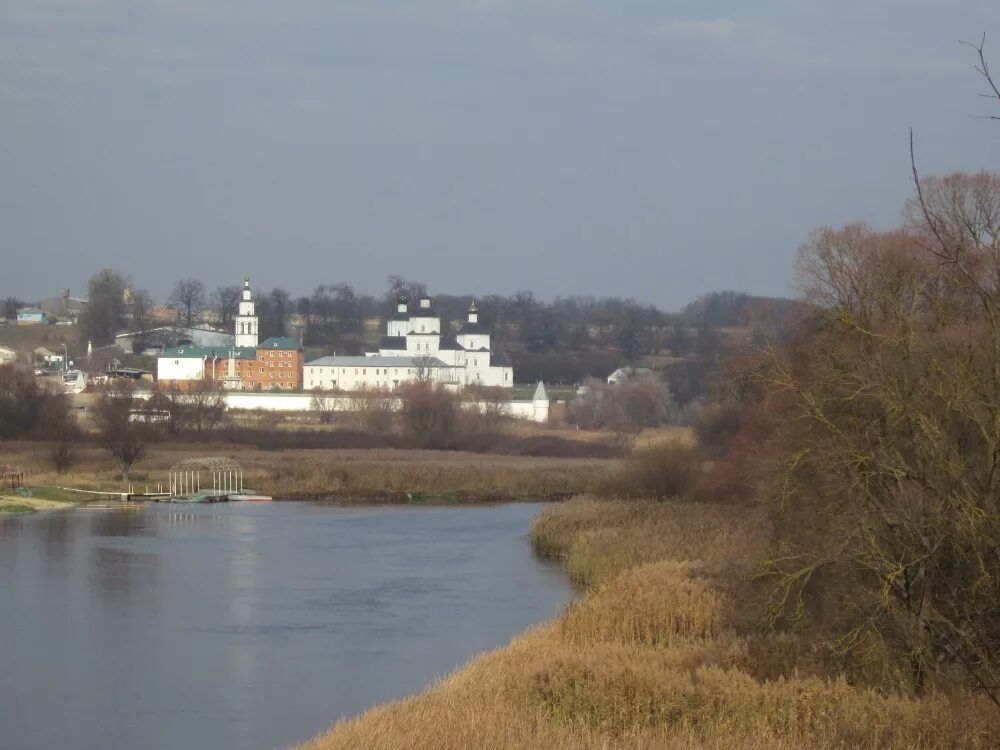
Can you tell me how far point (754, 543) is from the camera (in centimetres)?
1925

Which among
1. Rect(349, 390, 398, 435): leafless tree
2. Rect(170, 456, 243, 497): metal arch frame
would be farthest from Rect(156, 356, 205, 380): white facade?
Rect(170, 456, 243, 497): metal arch frame

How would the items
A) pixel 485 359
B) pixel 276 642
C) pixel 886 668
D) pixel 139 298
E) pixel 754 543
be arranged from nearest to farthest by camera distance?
1. pixel 886 668
2. pixel 276 642
3. pixel 754 543
4. pixel 485 359
5. pixel 139 298

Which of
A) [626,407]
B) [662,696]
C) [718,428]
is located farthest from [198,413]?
[662,696]

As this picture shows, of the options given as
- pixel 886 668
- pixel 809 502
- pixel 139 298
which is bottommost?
pixel 886 668

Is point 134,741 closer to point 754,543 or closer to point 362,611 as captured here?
point 362,611

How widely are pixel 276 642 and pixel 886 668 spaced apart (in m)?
8.47

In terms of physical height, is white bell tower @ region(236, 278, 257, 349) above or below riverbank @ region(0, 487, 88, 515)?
above

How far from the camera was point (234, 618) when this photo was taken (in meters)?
18.8

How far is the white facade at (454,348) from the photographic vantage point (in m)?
97.3

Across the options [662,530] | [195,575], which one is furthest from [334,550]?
Answer: [662,530]

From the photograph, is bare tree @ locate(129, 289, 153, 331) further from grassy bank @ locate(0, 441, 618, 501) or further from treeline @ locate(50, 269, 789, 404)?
grassy bank @ locate(0, 441, 618, 501)

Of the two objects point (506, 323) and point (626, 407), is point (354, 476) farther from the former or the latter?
point (506, 323)

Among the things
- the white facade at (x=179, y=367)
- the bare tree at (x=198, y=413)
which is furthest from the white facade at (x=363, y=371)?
the bare tree at (x=198, y=413)

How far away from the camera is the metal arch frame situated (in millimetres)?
37625
